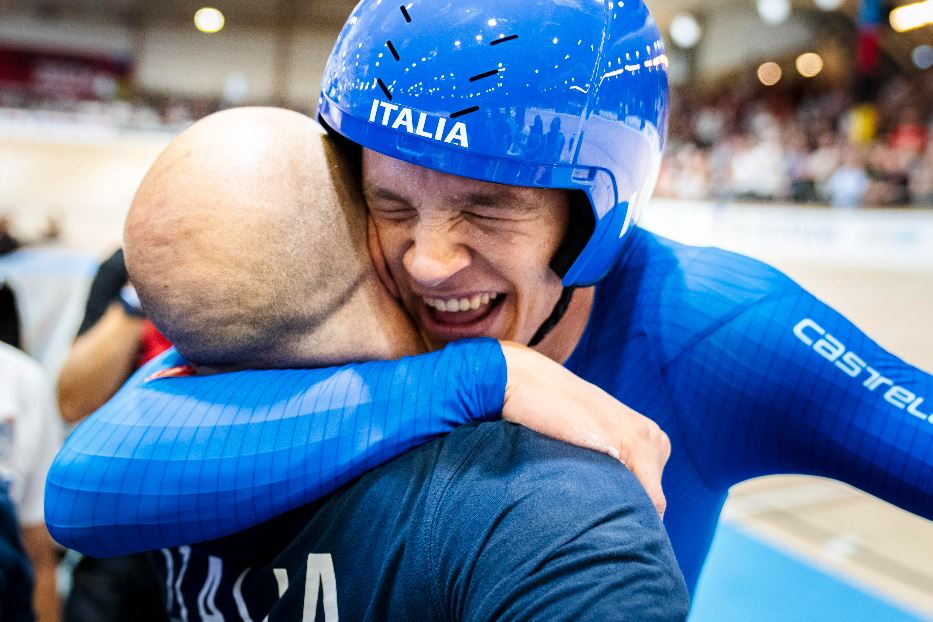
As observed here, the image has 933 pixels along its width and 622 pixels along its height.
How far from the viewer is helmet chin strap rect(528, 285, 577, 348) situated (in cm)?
128

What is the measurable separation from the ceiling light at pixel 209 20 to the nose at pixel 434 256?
23068 mm

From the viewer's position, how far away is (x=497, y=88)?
1.01 metres

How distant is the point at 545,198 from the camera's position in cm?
113

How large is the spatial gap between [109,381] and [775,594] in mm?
2876

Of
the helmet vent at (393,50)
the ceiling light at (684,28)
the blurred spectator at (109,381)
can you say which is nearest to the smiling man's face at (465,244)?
the helmet vent at (393,50)

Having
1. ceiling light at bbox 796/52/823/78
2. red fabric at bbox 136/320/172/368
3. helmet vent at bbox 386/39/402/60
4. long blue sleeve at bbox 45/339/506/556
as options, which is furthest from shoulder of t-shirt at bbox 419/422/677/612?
ceiling light at bbox 796/52/823/78

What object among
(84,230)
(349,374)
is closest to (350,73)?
(349,374)

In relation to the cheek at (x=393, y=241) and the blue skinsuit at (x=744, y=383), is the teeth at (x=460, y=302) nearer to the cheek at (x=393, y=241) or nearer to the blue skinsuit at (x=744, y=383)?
the cheek at (x=393, y=241)

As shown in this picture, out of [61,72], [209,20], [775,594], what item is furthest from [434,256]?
[61,72]

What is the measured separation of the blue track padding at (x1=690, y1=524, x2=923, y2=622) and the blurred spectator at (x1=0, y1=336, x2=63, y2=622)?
230 cm

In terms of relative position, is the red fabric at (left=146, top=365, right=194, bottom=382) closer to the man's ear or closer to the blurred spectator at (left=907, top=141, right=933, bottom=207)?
the man's ear

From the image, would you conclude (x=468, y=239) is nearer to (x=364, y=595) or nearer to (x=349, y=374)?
(x=349, y=374)

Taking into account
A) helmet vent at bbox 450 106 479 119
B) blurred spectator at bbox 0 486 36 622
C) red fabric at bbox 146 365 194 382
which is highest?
helmet vent at bbox 450 106 479 119

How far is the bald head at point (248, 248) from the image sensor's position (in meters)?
0.96
